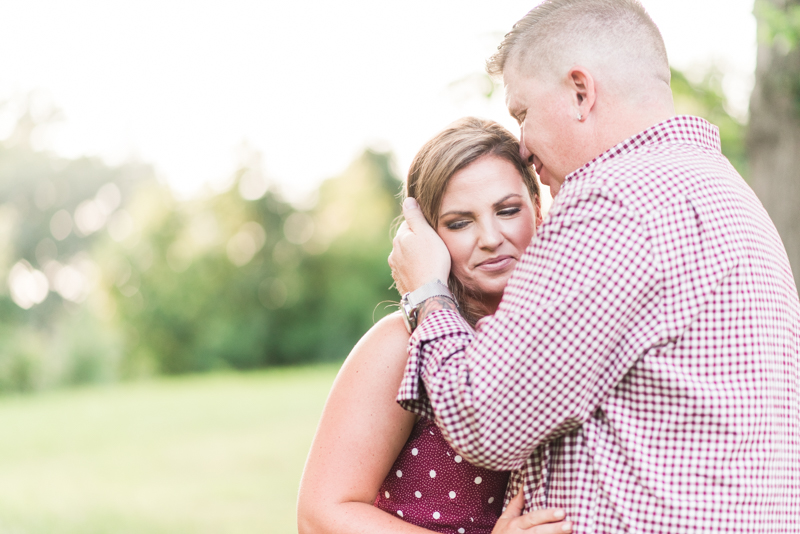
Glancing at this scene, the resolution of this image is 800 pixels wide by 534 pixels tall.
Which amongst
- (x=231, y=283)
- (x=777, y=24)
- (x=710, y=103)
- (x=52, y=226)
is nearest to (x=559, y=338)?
(x=777, y=24)

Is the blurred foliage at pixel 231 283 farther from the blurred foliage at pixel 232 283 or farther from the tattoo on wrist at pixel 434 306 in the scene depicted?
the tattoo on wrist at pixel 434 306

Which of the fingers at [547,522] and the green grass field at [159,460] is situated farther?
the green grass field at [159,460]

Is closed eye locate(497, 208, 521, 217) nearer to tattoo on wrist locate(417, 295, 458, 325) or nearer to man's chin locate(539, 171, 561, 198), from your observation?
man's chin locate(539, 171, 561, 198)

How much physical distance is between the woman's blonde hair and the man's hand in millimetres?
184

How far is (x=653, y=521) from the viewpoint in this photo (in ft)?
5.05

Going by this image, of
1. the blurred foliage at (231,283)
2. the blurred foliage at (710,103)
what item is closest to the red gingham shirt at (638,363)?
the blurred foliage at (710,103)

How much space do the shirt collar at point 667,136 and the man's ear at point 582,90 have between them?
0.14 m

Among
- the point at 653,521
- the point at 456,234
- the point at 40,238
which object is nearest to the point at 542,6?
the point at 456,234

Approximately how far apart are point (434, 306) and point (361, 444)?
478 millimetres

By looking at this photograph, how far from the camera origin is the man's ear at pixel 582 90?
1.86m

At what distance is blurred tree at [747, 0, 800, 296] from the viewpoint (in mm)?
5156

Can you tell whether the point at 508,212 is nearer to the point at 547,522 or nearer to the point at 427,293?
the point at 427,293

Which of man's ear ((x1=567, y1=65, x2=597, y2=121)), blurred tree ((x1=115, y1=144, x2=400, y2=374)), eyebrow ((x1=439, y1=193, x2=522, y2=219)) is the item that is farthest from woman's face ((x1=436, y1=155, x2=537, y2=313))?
blurred tree ((x1=115, y1=144, x2=400, y2=374))

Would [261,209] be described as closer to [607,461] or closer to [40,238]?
[40,238]
